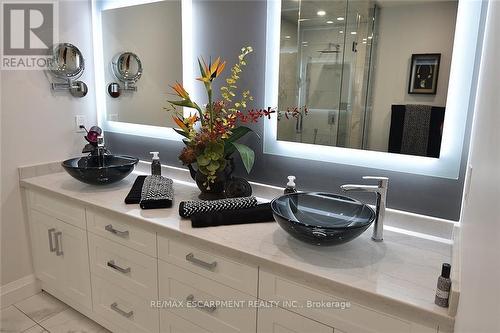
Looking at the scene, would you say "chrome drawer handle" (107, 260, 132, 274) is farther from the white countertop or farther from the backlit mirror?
the backlit mirror

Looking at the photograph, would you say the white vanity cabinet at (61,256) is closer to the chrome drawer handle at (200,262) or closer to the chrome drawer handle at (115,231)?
the chrome drawer handle at (115,231)

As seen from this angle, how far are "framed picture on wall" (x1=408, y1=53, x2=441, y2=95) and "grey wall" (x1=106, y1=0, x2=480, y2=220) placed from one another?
0.18 metres

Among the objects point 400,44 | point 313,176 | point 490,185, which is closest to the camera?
point 490,185

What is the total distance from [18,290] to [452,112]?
9.05 ft

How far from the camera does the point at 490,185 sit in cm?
64

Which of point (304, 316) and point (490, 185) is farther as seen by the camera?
point (304, 316)

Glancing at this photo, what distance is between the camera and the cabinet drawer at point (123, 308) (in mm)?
1666

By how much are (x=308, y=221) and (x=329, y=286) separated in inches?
15.0

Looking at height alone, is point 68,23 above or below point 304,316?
above

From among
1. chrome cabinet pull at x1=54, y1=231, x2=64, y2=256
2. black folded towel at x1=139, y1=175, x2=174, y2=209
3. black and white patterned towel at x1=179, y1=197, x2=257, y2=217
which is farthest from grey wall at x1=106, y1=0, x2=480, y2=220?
chrome cabinet pull at x1=54, y1=231, x2=64, y2=256

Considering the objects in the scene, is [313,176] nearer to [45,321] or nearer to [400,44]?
[400,44]

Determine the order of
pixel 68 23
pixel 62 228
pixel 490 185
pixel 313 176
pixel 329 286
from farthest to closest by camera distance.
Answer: pixel 68 23 → pixel 62 228 → pixel 313 176 → pixel 329 286 → pixel 490 185

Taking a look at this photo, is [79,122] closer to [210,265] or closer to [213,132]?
[213,132]

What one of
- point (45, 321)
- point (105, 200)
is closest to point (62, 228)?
point (105, 200)
